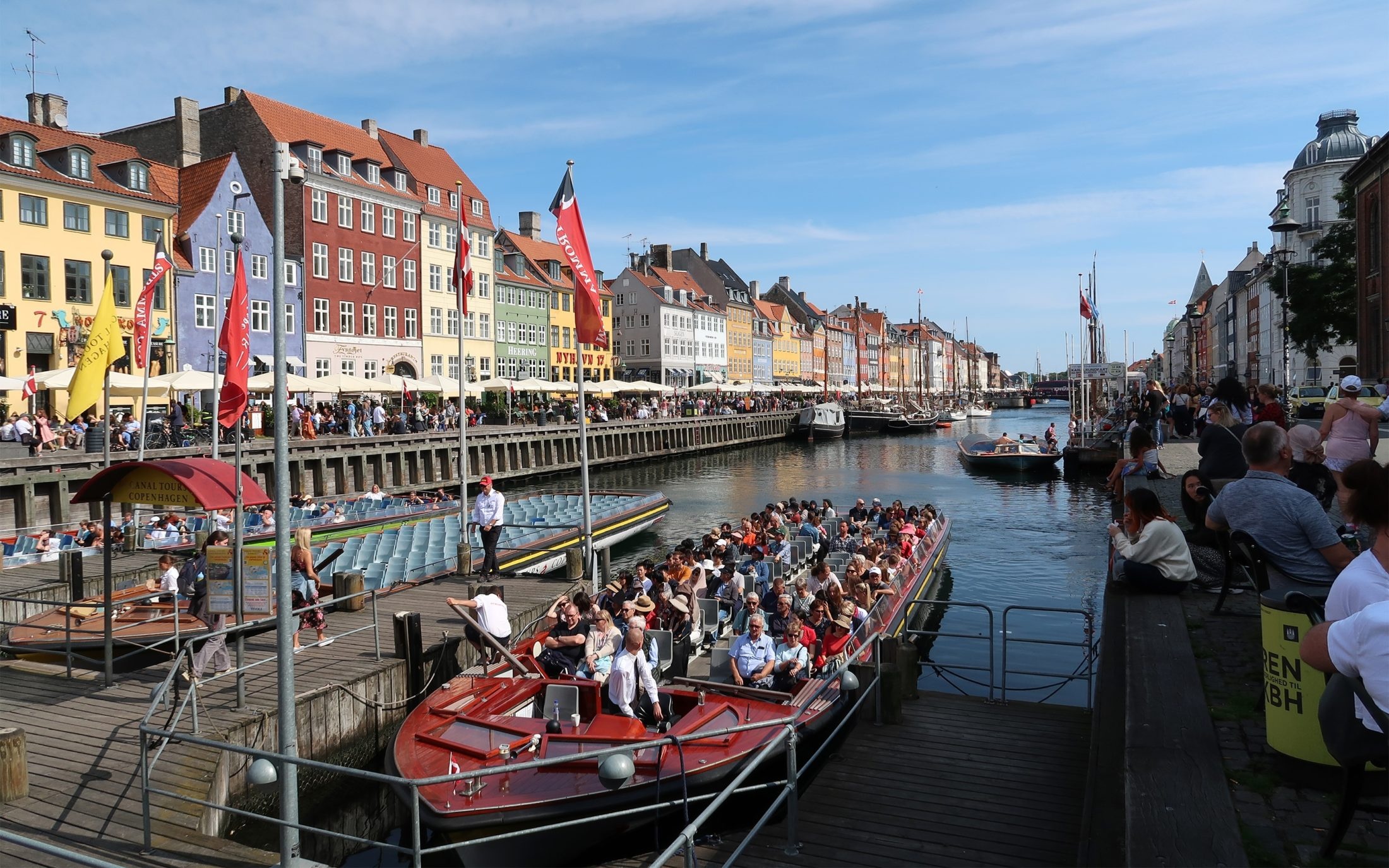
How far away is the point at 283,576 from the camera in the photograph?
791cm

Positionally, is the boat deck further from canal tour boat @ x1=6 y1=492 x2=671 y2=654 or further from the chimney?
the chimney

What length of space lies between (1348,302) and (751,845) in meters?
56.9

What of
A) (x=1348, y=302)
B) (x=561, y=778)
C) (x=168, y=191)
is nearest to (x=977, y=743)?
(x=561, y=778)

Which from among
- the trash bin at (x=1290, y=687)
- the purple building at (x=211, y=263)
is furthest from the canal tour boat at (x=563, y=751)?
the purple building at (x=211, y=263)

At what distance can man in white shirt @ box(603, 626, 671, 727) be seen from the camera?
405 inches

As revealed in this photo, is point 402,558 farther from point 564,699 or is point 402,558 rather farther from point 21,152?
point 21,152

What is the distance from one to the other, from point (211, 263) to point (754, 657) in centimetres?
4266

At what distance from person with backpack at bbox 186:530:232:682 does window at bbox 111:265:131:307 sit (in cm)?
3174

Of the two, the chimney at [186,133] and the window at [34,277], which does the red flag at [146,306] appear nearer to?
the window at [34,277]

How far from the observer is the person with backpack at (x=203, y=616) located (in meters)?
11.1

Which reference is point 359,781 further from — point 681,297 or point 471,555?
point 681,297

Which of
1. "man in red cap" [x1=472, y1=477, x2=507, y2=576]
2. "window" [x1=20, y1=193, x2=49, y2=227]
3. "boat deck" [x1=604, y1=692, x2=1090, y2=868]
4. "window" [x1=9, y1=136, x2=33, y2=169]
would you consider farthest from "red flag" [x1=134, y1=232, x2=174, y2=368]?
"window" [x1=9, y1=136, x2=33, y2=169]

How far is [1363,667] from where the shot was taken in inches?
150

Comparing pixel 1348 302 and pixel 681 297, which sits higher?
pixel 681 297
